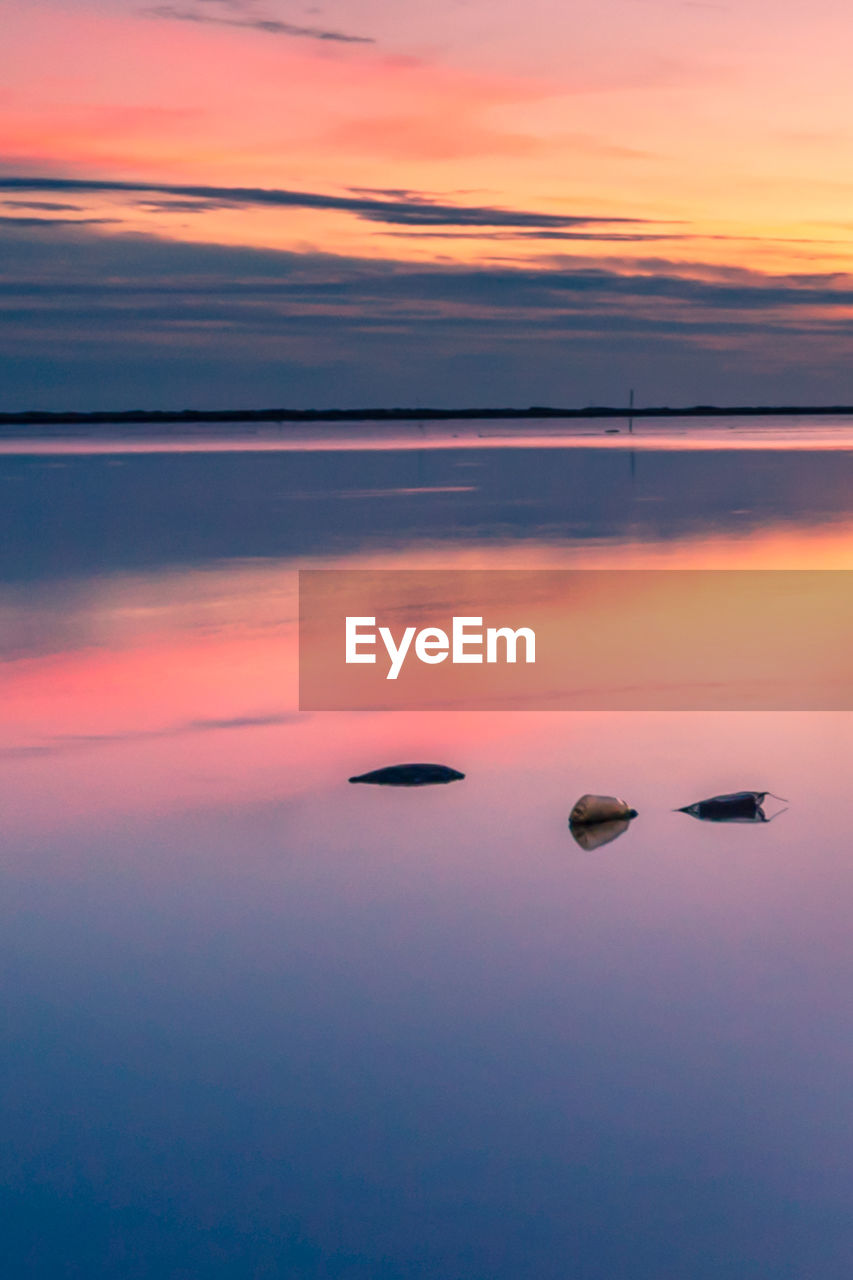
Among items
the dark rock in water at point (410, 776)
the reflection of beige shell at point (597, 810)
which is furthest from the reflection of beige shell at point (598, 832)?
the dark rock in water at point (410, 776)

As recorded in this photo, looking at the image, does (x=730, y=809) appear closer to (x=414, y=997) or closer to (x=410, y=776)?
(x=410, y=776)

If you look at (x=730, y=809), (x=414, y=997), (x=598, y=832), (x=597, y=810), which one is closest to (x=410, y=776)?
(x=597, y=810)

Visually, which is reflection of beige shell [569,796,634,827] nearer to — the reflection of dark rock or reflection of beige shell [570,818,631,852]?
reflection of beige shell [570,818,631,852]

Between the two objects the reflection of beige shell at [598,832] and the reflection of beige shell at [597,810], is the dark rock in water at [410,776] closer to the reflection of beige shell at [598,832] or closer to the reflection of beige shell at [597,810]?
the reflection of beige shell at [597,810]

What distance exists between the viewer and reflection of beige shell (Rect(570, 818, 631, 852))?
6.36 m

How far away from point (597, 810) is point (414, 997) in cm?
229

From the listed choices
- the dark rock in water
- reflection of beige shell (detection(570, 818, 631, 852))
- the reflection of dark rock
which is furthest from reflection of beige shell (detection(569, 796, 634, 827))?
the dark rock in water

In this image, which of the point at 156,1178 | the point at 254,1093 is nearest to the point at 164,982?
the point at 254,1093

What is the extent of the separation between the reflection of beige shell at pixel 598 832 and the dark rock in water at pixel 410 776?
123 centimetres

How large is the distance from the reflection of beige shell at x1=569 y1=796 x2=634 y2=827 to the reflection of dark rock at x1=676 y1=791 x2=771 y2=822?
35cm

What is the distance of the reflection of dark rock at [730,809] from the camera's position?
6738mm

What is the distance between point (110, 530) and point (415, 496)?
11.4 m

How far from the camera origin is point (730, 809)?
6.75 m

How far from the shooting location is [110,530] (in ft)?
82.7
